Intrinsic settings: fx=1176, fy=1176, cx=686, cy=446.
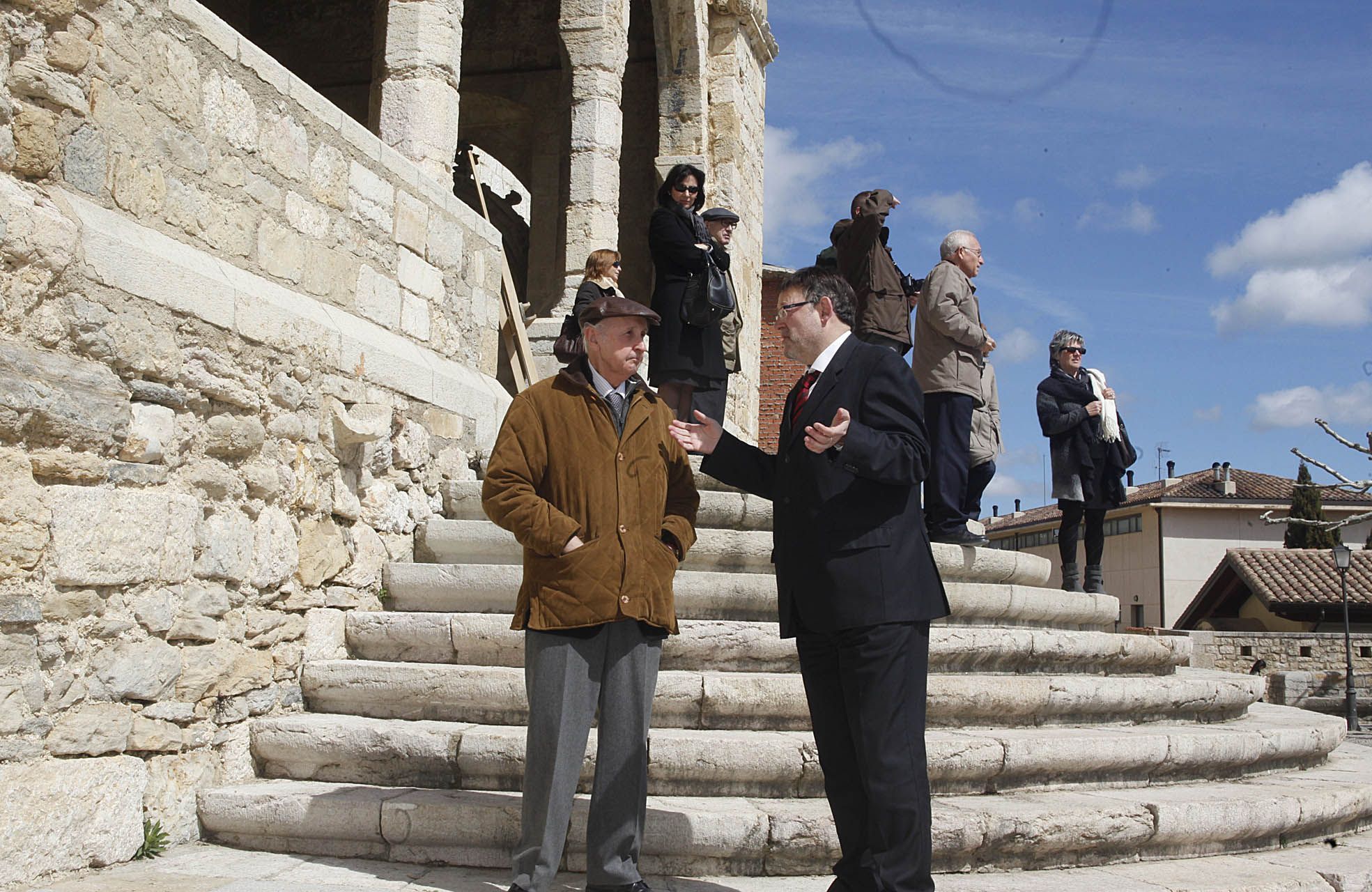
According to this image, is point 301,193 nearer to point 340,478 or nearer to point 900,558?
point 340,478

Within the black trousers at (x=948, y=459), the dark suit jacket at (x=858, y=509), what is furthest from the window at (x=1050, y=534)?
the dark suit jacket at (x=858, y=509)

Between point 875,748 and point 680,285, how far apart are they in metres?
3.76

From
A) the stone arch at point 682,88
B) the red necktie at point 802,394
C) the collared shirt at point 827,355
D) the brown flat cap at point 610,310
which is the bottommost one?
the red necktie at point 802,394

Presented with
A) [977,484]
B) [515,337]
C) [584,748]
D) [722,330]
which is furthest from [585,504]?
[515,337]

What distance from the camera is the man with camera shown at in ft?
21.9

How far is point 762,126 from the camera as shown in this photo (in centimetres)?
1460

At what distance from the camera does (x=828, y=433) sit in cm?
321

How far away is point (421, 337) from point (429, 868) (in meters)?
3.16

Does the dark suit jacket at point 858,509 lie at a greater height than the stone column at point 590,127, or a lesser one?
lesser

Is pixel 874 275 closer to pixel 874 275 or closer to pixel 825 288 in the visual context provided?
pixel 874 275

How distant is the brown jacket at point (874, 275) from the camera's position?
6.68m

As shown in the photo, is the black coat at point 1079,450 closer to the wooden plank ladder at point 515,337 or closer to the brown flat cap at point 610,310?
the wooden plank ladder at point 515,337

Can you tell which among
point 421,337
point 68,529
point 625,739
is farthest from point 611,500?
point 421,337

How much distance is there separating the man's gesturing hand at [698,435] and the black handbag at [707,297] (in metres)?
2.82
